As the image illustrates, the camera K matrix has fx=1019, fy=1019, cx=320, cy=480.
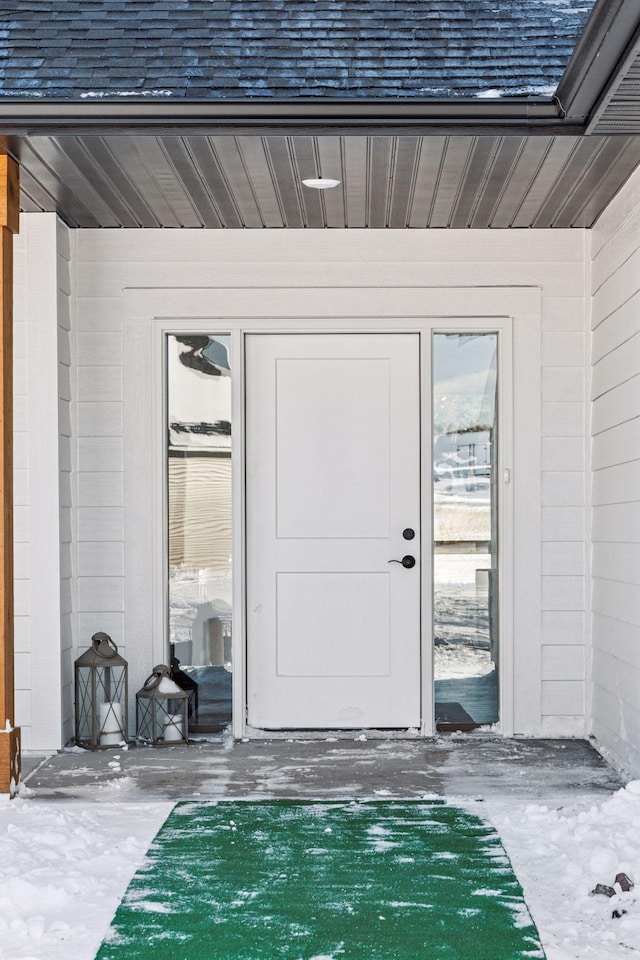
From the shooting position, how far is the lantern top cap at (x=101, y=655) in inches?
197

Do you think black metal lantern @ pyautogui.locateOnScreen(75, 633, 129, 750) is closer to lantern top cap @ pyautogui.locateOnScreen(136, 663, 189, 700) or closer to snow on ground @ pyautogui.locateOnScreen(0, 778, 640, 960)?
lantern top cap @ pyautogui.locateOnScreen(136, 663, 189, 700)

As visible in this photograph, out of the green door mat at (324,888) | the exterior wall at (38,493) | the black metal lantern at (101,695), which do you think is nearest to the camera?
the green door mat at (324,888)

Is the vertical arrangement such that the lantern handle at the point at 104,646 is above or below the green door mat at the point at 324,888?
above

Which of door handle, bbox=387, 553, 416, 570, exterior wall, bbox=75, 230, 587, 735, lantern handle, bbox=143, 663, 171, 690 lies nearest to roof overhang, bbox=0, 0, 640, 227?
exterior wall, bbox=75, 230, 587, 735

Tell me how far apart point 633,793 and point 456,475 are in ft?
6.56

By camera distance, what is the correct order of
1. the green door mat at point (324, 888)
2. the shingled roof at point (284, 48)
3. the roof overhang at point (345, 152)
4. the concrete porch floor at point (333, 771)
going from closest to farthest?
1. the green door mat at point (324, 888)
2. the roof overhang at point (345, 152)
3. the shingled roof at point (284, 48)
4. the concrete porch floor at point (333, 771)

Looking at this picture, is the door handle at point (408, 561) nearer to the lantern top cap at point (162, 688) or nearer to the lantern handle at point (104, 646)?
the lantern top cap at point (162, 688)

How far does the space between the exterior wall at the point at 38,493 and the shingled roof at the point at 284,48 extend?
932mm

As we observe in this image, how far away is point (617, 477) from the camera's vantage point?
4664 mm

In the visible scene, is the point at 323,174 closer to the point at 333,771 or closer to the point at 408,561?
the point at 408,561

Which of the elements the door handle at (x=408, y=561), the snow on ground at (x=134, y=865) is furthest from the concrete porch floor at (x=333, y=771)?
the door handle at (x=408, y=561)

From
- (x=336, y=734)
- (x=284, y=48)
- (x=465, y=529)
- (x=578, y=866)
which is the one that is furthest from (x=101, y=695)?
(x=284, y=48)

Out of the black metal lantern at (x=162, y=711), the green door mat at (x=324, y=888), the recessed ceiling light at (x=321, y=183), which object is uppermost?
the recessed ceiling light at (x=321, y=183)

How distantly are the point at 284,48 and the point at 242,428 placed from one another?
1899 mm
